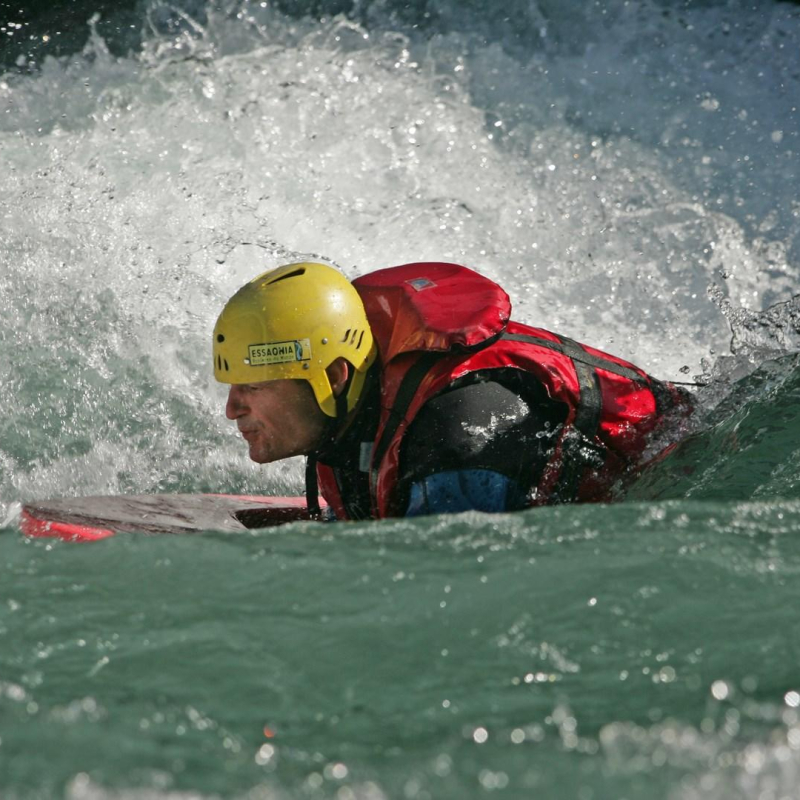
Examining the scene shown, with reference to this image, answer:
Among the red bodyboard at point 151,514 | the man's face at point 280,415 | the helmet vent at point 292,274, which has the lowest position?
the red bodyboard at point 151,514

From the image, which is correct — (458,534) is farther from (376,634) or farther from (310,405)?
(310,405)

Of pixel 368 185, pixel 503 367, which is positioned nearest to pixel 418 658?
pixel 503 367

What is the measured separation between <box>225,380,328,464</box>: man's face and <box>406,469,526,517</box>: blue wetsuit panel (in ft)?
1.76

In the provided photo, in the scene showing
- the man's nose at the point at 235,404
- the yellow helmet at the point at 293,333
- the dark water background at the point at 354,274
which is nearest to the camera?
the dark water background at the point at 354,274

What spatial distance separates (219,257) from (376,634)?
4043mm

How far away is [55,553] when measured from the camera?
10.5 feet

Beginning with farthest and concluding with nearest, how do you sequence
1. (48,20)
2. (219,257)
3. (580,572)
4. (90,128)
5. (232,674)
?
(48,20), (90,128), (219,257), (580,572), (232,674)

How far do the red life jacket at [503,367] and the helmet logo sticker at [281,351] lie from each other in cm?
27

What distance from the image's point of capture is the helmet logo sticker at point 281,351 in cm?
366

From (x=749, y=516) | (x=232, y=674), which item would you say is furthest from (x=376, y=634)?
(x=749, y=516)

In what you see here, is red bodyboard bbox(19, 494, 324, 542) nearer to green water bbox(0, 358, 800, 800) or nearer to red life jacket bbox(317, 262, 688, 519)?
green water bbox(0, 358, 800, 800)

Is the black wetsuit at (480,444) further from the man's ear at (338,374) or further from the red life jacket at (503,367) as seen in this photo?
the man's ear at (338,374)

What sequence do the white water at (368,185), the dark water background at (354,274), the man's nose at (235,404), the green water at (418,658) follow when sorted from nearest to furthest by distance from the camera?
1. the green water at (418,658)
2. the dark water background at (354,274)
3. the man's nose at (235,404)
4. the white water at (368,185)

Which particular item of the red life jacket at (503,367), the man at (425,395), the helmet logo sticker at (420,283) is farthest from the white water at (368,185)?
the red life jacket at (503,367)
